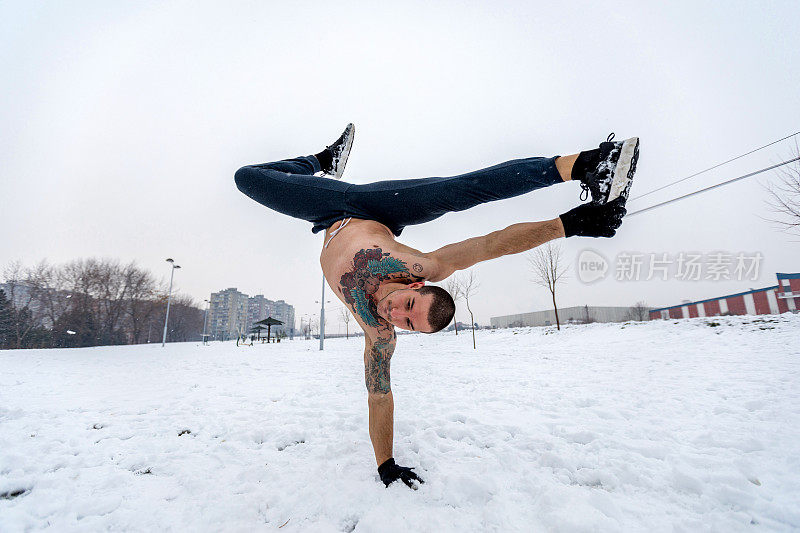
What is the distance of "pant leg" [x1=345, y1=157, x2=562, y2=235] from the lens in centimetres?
193

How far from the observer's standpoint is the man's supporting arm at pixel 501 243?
5.99ft

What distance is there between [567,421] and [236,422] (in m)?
3.41

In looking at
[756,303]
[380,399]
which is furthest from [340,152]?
[756,303]

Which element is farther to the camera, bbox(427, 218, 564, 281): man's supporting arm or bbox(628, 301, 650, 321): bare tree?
bbox(628, 301, 650, 321): bare tree

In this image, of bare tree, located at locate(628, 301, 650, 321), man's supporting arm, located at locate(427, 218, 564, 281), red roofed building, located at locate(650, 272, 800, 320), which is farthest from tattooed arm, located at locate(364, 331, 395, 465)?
bare tree, located at locate(628, 301, 650, 321)

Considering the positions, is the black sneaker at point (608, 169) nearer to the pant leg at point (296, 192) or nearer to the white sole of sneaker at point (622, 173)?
the white sole of sneaker at point (622, 173)

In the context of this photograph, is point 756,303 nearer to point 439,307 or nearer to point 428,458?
point 428,458

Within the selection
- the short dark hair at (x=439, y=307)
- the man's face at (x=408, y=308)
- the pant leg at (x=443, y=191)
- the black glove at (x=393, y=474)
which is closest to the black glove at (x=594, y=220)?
the pant leg at (x=443, y=191)

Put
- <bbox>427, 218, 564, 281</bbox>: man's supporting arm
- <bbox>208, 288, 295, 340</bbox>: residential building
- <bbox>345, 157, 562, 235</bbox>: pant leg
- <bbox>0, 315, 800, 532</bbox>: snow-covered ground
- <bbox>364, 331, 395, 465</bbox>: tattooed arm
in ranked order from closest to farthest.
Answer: <bbox>0, 315, 800, 532</bbox>: snow-covered ground → <bbox>427, 218, 564, 281</bbox>: man's supporting arm → <bbox>345, 157, 562, 235</bbox>: pant leg → <bbox>364, 331, 395, 465</bbox>: tattooed arm → <bbox>208, 288, 295, 340</bbox>: residential building

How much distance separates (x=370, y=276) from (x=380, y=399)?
3.00ft

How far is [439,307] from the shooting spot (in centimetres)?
188


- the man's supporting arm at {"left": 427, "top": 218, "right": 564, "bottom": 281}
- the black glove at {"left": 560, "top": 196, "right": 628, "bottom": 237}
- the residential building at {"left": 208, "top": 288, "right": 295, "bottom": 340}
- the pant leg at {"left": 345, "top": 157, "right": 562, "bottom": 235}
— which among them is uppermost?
the residential building at {"left": 208, "top": 288, "right": 295, "bottom": 340}

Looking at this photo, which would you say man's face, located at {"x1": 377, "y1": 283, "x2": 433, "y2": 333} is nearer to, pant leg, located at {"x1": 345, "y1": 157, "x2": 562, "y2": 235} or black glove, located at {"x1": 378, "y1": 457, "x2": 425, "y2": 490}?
pant leg, located at {"x1": 345, "y1": 157, "x2": 562, "y2": 235}

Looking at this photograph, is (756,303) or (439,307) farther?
(756,303)
